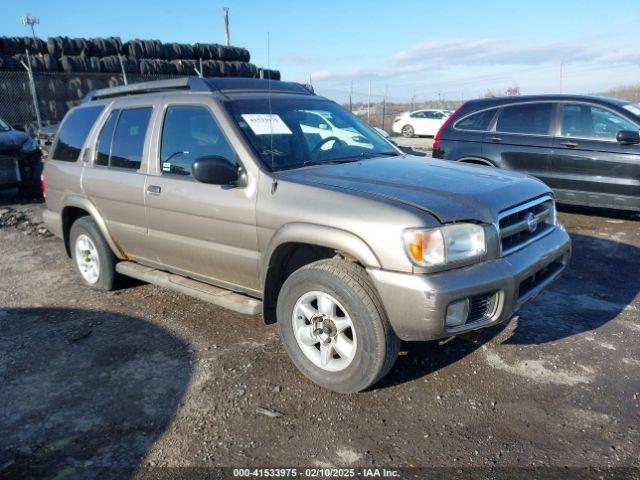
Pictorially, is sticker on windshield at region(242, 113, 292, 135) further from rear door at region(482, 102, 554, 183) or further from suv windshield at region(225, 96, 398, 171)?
rear door at region(482, 102, 554, 183)

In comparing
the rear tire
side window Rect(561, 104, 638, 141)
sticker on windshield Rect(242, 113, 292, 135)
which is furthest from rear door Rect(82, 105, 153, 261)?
the rear tire

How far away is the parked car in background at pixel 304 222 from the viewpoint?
2766mm

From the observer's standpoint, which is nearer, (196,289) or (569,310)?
(196,289)

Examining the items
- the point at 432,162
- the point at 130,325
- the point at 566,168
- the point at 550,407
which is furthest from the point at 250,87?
the point at 566,168

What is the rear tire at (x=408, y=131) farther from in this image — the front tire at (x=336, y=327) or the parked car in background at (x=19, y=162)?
the front tire at (x=336, y=327)

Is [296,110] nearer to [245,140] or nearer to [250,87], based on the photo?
[250,87]

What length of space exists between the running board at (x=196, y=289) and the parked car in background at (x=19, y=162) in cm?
582

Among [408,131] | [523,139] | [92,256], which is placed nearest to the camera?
[92,256]

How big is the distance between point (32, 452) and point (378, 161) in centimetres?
283

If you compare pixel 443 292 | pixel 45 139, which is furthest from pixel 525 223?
pixel 45 139

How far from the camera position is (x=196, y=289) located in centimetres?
392

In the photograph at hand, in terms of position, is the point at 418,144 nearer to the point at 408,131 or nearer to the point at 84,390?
the point at 408,131

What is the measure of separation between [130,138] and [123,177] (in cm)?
35

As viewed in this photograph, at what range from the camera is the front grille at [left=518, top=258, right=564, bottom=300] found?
3047 millimetres
